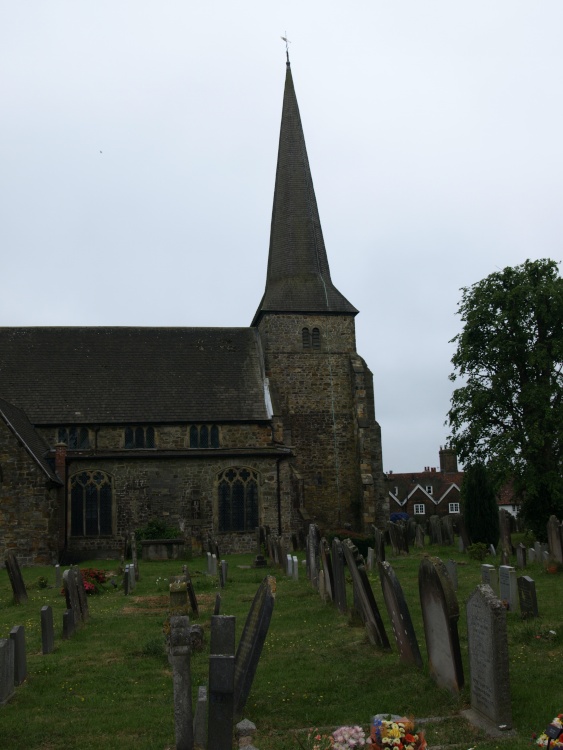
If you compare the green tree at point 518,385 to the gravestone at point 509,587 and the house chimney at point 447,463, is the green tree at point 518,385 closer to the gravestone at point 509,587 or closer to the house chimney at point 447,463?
the gravestone at point 509,587

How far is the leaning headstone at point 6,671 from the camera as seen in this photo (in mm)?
8000

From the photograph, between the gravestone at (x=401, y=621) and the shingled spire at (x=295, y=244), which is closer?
the gravestone at (x=401, y=621)

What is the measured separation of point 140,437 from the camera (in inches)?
1224

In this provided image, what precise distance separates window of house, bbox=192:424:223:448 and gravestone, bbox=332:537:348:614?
18.6 metres

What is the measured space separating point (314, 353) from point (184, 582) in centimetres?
2269

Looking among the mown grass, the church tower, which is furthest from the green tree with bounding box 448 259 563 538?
the mown grass

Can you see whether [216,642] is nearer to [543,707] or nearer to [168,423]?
[543,707]

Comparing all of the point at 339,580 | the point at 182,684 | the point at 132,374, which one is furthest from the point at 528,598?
the point at 132,374

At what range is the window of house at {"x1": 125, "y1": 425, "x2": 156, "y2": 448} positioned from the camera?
31.0 meters

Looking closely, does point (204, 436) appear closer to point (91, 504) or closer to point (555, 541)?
point (91, 504)

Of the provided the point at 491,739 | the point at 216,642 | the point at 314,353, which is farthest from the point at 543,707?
the point at 314,353

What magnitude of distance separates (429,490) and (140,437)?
3612 cm

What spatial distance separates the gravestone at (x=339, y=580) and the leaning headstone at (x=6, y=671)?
18.7 ft

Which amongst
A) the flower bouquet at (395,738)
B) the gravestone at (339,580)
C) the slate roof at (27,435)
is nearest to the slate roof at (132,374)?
the slate roof at (27,435)
